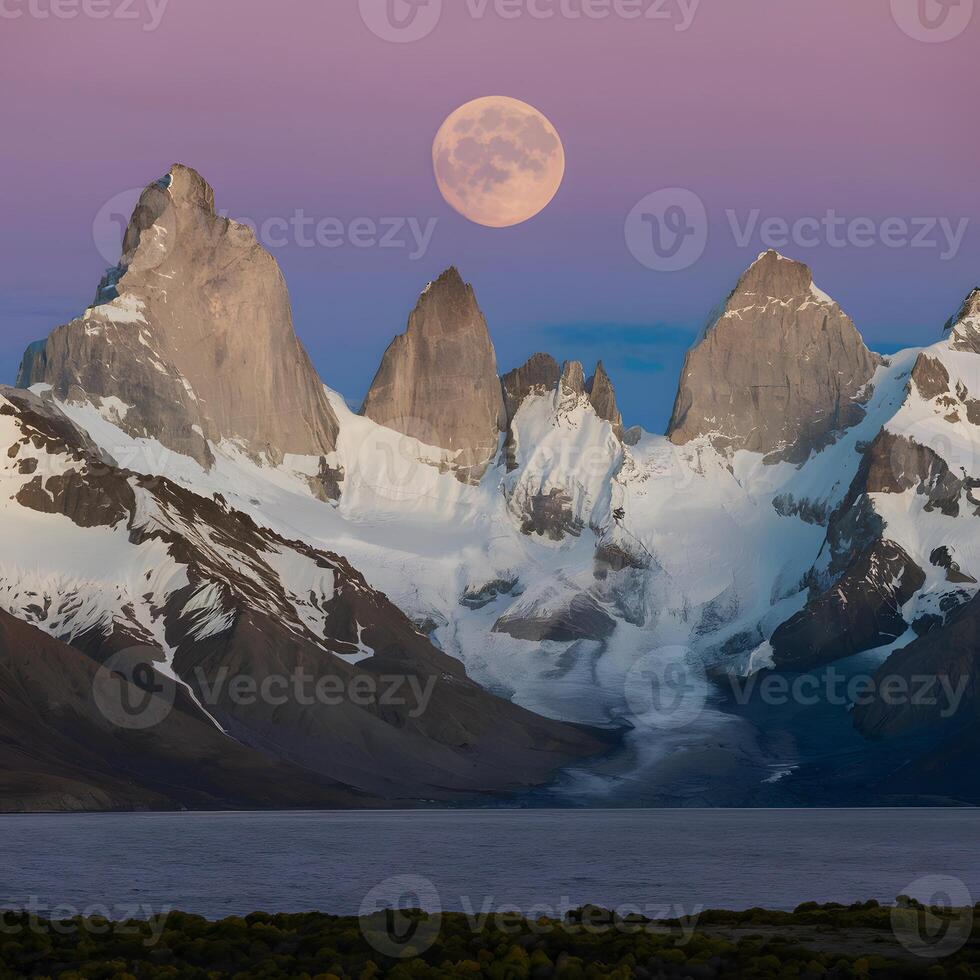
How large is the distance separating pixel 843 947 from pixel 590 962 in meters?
9.98

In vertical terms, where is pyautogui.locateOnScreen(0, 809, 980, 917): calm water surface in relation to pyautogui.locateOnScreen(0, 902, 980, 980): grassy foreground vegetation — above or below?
above

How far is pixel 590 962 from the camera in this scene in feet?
185

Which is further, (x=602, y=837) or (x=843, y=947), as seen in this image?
(x=602, y=837)

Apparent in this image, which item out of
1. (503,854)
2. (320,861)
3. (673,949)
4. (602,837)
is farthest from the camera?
(602,837)

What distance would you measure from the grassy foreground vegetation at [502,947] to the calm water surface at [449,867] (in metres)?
18.3

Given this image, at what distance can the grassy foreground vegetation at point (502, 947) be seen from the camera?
179ft

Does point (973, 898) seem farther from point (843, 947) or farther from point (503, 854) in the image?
point (503, 854)

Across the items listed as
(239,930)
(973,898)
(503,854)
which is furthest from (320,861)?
(239,930)

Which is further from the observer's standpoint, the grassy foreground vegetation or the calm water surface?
the calm water surface

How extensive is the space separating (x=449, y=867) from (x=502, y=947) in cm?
6789

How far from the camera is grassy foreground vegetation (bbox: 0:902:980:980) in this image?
179 ft

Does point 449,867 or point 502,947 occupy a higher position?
point 449,867

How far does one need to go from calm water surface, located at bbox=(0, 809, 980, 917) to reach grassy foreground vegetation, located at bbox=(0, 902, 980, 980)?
18.3m

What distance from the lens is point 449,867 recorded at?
124625 mm
